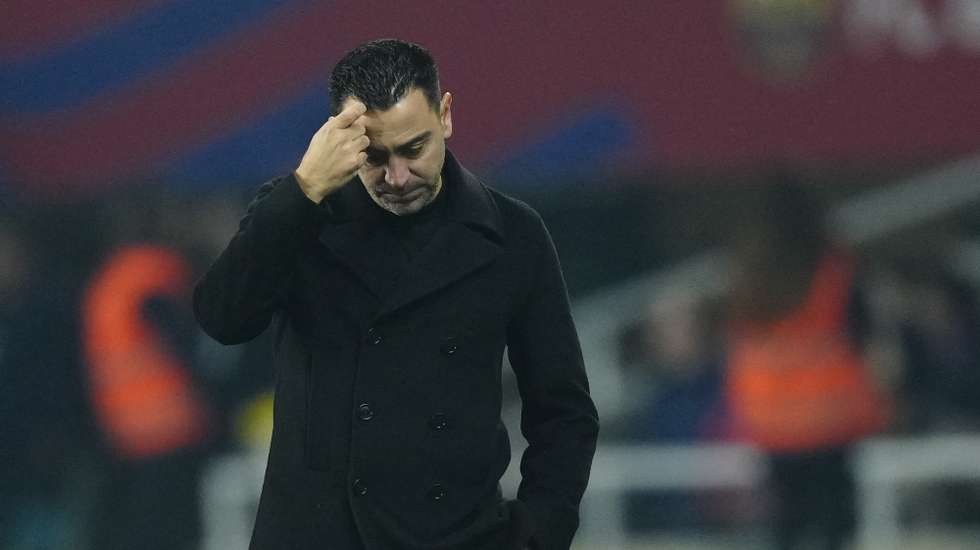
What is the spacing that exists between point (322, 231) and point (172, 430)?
2.94 metres

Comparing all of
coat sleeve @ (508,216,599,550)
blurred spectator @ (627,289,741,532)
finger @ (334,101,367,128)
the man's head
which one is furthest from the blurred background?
finger @ (334,101,367,128)

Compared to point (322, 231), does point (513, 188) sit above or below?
below

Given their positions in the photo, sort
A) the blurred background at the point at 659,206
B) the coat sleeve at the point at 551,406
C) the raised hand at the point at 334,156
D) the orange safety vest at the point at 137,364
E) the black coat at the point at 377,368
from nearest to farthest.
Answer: the raised hand at the point at 334,156 → the black coat at the point at 377,368 → the coat sleeve at the point at 551,406 → the blurred background at the point at 659,206 → the orange safety vest at the point at 137,364

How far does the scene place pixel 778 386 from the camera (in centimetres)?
507

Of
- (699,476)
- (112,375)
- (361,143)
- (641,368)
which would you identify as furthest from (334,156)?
(112,375)

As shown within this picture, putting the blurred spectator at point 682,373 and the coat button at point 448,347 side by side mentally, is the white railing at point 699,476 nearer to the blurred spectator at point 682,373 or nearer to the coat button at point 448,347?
the blurred spectator at point 682,373

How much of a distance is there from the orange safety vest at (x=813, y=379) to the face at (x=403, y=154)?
9.54ft

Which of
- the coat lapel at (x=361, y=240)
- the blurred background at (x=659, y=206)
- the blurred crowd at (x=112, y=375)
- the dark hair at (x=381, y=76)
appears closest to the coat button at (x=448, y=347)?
the coat lapel at (x=361, y=240)

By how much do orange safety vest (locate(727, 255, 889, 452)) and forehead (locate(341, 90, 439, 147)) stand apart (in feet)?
9.71

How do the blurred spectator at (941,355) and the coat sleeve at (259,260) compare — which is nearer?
the coat sleeve at (259,260)

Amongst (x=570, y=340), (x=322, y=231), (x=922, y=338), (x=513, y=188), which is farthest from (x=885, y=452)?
(x=322, y=231)

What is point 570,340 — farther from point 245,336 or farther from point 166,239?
point 166,239

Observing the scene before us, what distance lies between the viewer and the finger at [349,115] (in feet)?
7.03

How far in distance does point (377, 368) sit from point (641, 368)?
2.81 metres
